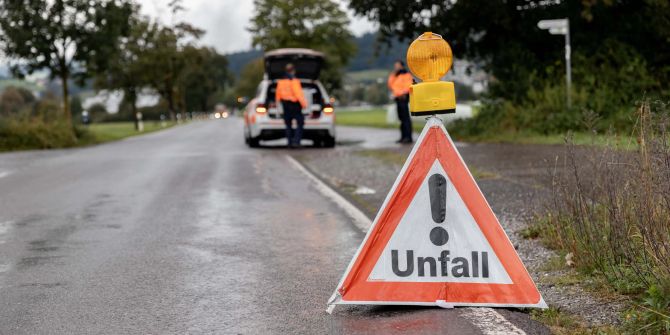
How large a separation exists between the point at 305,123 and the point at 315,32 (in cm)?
5962

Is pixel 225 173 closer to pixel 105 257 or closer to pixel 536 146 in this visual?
pixel 536 146

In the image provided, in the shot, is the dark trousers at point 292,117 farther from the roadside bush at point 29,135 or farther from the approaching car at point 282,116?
the roadside bush at point 29,135

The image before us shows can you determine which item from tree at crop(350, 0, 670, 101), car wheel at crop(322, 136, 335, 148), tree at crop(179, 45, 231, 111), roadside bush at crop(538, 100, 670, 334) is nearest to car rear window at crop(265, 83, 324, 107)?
car wheel at crop(322, 136, 335, 148)

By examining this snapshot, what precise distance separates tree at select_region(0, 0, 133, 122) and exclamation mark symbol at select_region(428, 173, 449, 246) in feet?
91.1

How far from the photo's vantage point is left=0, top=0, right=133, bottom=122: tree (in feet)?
99.8

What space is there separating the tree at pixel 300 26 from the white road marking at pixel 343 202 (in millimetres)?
65290

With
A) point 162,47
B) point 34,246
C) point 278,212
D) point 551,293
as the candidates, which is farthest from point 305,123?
point 162,47

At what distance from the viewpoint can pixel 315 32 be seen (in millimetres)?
81062

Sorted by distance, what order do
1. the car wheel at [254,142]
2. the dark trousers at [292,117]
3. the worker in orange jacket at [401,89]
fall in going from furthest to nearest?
the car wheel at [254,142] → the dark trousers at [292,117] → the worker in orange jacket at [401,89]

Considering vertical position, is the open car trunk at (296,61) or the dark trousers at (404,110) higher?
the open car trunk at (296,61)

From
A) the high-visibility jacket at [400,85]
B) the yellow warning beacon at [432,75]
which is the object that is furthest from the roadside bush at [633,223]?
the high-visibility jacket at [400,85]

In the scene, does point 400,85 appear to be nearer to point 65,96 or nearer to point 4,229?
point 4,229

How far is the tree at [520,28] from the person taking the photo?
67.1ft

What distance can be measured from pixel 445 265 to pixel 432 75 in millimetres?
1046
